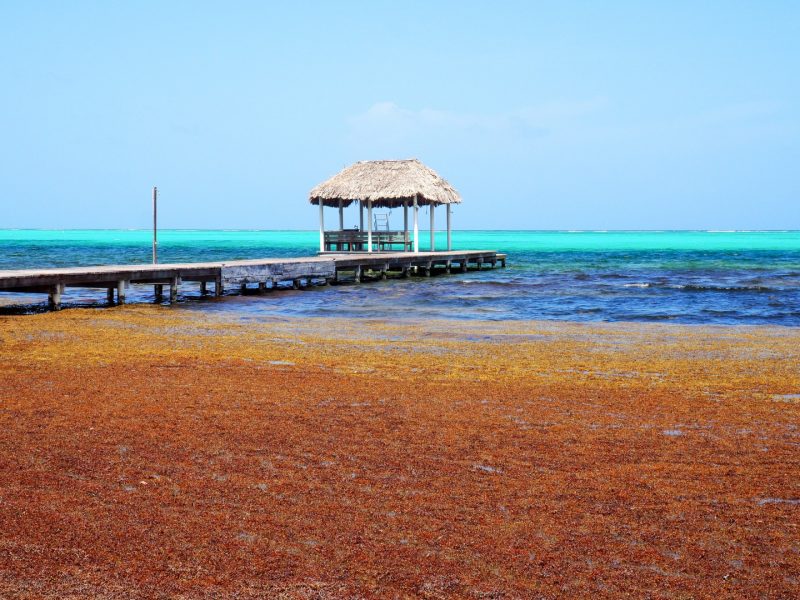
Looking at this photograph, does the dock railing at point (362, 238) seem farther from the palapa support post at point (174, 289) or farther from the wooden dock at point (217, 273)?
the palapa support post at point (174, 289)

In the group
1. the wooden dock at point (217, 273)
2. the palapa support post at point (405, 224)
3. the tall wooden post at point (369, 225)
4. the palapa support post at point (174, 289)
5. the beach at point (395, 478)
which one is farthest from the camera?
the palapa support post at point (405, 224)

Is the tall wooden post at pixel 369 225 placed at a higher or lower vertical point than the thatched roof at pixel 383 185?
lower

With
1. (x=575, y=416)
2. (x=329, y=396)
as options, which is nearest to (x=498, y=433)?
(x=575, y=416)

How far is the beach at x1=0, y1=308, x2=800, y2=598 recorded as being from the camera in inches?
143

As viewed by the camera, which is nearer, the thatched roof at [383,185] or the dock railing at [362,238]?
the thatched roof at [383,185]

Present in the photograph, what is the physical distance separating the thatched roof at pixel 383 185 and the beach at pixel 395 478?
22.4m

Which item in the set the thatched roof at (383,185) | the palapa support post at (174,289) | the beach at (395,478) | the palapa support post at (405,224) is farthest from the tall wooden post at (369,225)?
the beach at (395,478)

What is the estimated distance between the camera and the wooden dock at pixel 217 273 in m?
17.3

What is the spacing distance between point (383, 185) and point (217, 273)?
1164cm

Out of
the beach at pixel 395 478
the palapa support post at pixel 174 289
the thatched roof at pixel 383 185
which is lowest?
the beach at pixel 395 478

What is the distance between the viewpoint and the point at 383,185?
32281 mm

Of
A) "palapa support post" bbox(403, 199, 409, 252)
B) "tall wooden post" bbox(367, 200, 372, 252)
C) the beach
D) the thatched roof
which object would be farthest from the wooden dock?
the beach

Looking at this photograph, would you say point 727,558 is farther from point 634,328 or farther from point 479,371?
point 634,328

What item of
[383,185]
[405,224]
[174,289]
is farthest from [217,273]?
[405,224]
